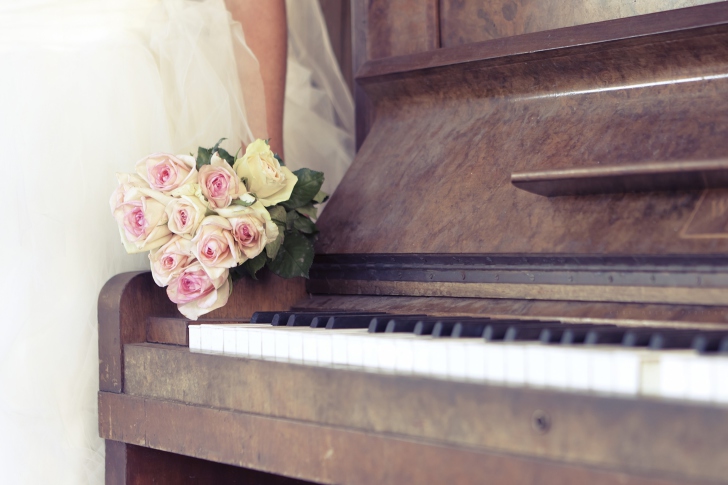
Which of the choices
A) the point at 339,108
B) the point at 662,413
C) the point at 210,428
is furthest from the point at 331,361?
the point at 339,108

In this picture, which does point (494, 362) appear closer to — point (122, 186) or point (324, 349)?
point (324, 349)

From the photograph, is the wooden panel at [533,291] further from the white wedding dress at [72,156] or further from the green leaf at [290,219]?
the white wedding dress at [72,156]

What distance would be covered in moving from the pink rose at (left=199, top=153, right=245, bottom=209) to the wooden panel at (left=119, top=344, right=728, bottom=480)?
259mm

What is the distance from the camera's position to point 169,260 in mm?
1252

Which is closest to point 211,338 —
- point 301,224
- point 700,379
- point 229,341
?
point 229,341

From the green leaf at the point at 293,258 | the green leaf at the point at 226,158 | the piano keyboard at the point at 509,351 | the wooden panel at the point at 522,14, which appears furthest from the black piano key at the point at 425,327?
the wooden panel at the point at 522,14

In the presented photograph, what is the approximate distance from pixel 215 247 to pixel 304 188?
25 centimetres

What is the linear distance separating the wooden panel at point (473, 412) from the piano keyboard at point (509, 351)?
0.8 inches

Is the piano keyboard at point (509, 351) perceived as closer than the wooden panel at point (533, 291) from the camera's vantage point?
Yes

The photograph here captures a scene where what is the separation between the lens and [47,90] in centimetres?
131

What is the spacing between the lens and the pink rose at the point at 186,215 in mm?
1263

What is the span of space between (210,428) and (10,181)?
520 mm

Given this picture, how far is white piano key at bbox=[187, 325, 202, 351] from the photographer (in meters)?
1.15

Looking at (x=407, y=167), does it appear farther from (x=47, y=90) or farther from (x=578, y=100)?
(x=47, y=90)
